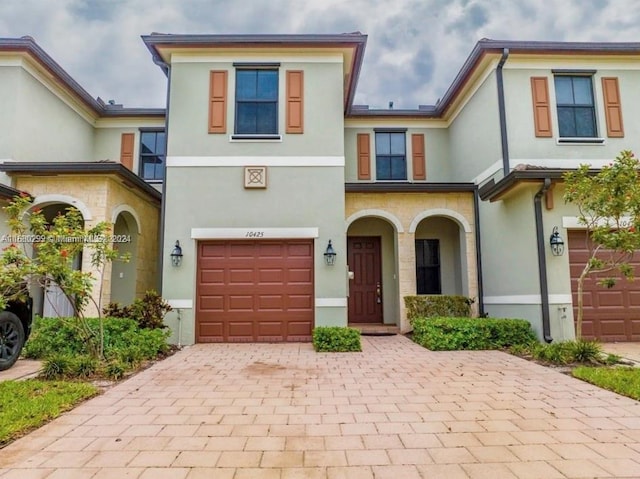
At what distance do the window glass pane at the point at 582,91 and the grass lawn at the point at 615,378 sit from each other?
21.9 feet

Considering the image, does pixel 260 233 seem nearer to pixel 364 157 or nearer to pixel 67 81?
pixel 364 157

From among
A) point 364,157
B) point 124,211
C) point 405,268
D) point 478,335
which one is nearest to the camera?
point 478,335

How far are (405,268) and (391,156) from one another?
3.80 m

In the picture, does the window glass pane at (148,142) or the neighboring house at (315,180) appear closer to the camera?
the neighboring house at (315,180)

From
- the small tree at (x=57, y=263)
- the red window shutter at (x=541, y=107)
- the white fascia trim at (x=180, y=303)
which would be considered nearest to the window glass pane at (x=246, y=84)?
the small tree at (x=57, y=263)

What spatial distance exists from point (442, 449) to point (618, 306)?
7.03m

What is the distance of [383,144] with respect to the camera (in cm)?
1220

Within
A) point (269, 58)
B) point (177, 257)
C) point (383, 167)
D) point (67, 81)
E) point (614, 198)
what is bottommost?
point (177, 257)

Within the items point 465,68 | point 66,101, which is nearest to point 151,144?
point 66,101

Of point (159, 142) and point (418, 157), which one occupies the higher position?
point (159, 142)

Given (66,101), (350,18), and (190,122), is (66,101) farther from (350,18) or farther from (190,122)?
(350,18)

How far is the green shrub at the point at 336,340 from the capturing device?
7.50 metres

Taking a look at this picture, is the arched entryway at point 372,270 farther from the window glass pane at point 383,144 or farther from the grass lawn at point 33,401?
the grass lawn at point 33,401

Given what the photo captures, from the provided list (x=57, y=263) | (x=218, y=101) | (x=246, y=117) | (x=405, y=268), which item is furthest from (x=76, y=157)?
(x=405, y=268)
